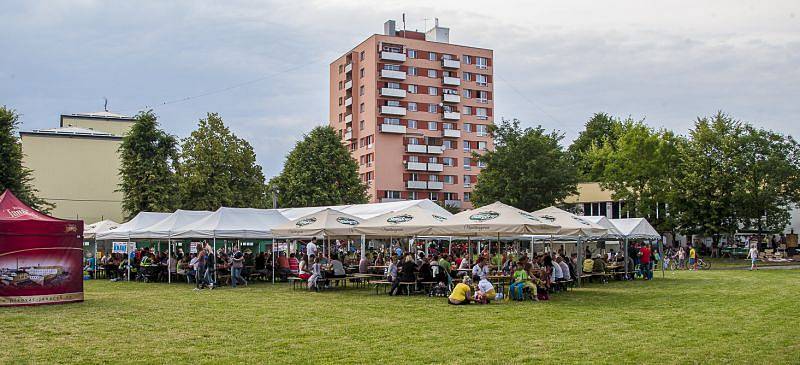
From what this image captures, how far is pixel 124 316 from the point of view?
1606cm

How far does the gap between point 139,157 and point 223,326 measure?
37389mm

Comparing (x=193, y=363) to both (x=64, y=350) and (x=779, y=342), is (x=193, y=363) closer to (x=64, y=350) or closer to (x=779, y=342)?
(x=64, y=350)

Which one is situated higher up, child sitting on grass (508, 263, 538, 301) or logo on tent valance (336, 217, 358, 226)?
logo on tent valance (336, 217, 358, 226)

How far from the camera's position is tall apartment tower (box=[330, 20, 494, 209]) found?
78.4 meters

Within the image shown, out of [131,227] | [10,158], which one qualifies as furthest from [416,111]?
[131,227]

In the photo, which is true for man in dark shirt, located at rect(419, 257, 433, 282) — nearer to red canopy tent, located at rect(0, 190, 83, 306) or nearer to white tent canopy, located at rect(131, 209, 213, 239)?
red canopy tent, located at rect(0, 190, 83, 306)

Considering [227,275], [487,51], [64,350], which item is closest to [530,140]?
[227,275]

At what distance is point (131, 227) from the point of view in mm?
30656

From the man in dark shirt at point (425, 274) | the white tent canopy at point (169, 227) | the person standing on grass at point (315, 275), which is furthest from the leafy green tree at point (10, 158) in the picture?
the man in dark shirt at point (425, 274)

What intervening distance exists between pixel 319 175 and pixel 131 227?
1113 inches

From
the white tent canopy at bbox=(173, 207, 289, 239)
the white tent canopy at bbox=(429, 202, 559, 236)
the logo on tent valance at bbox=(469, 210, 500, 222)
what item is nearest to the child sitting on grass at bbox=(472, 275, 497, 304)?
the white tent canopy at bbox=(429, 202, 559, 236)

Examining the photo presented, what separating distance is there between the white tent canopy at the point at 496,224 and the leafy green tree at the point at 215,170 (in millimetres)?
30966

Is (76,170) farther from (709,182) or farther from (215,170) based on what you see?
(709,182)

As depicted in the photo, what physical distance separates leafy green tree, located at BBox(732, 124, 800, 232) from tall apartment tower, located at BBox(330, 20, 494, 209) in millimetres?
33877
